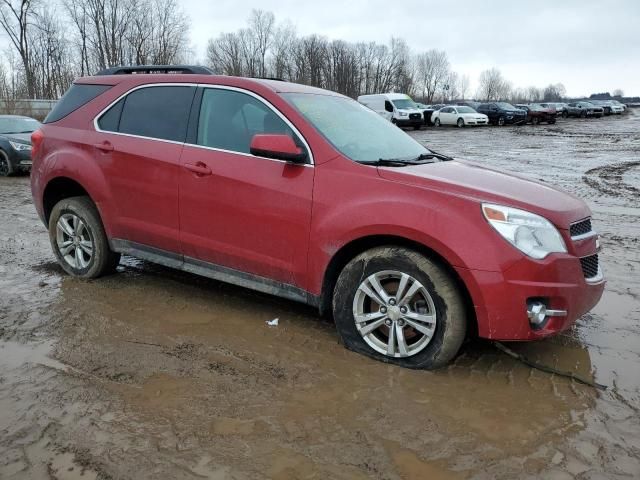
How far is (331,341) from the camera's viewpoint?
3.86 metres

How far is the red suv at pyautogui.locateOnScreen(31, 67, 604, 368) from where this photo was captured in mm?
3172

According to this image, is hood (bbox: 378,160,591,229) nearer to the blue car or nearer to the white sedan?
the blue car

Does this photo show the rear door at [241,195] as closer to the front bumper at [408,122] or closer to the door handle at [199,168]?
the door handle at [199,168]

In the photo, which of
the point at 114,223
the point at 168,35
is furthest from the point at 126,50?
the point at 114,223

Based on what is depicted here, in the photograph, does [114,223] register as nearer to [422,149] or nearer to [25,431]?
[25,431]

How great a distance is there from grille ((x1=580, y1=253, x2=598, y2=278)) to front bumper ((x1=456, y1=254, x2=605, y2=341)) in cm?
10

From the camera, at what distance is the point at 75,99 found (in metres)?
4.95

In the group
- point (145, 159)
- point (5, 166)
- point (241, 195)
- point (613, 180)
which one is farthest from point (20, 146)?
point (613, 180)

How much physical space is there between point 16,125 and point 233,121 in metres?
12.2

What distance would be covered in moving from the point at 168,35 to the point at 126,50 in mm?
4748

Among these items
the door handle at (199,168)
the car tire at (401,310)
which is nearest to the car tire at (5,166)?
the door handle at (199,168)

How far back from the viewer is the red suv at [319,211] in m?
3.17

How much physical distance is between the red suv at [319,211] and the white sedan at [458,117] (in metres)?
35.4

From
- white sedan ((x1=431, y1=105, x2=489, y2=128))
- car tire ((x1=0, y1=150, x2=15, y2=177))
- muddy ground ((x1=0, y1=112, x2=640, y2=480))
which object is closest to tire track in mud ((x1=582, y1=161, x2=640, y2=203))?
muddy ground ((x1=0, y1=112, x2=640, y2=480))
